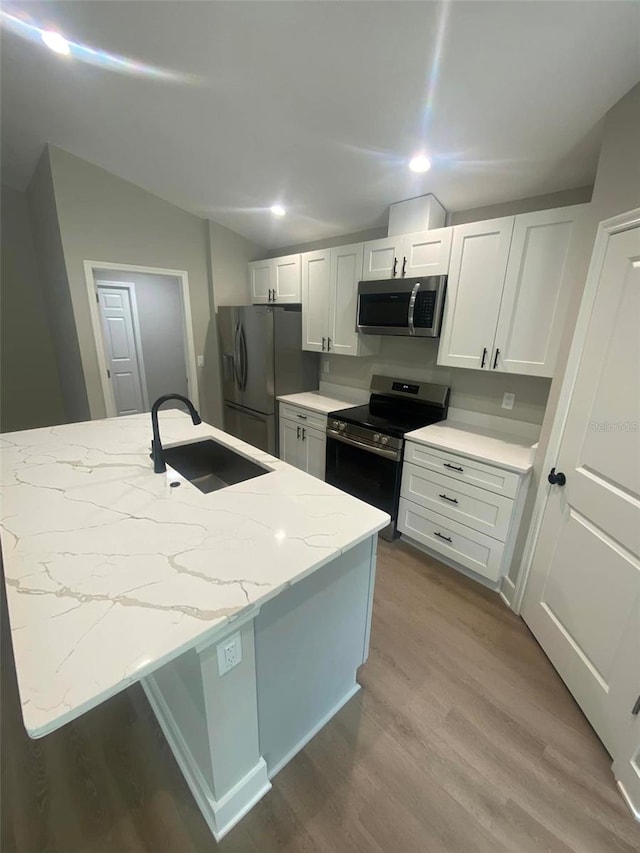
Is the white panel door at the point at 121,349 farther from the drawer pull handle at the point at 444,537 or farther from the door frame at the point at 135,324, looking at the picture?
the drawer pull handle at the point at 444,537

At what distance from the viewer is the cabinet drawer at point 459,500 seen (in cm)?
203

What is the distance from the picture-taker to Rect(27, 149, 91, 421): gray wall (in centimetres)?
287

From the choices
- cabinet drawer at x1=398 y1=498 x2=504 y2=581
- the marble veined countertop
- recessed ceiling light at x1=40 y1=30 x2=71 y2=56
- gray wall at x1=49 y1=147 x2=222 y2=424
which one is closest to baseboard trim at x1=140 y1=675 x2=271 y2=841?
the marble veined countertop

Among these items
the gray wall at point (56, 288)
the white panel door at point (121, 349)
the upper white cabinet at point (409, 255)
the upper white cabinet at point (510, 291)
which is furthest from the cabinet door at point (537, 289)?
the white panel door at point (121, 349)

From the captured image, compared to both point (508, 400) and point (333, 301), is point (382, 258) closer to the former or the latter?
point (333, 301)

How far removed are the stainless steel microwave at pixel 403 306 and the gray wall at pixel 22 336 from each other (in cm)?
364

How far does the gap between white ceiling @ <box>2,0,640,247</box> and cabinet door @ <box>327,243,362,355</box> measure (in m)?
0.36

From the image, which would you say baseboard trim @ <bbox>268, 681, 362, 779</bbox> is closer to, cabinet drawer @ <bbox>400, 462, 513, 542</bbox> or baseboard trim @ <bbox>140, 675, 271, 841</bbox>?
baseboard trim @ <bbox>140, 675, 271, 841</bbox>

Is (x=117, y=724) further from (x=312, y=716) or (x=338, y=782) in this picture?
(x=338, y=782)

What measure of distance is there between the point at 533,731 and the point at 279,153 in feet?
11.1

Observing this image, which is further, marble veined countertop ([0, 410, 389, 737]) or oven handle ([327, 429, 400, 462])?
oven handle ([327, 429, 400, 462])

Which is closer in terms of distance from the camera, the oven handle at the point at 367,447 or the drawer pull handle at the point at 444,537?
the drawer pull handle at the point at 444,537

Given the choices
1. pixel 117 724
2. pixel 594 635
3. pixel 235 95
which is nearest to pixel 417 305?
pixel 235 95

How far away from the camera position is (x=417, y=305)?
2.33 meters
